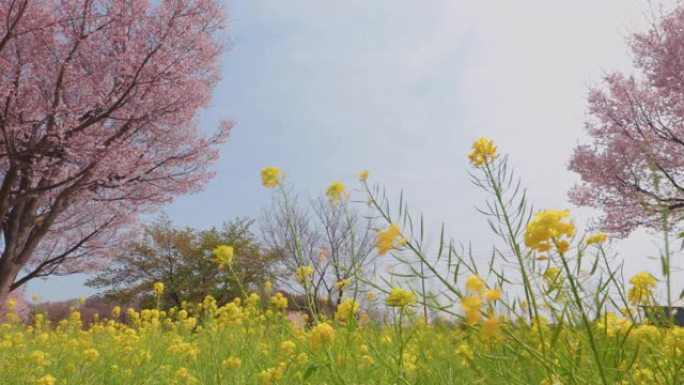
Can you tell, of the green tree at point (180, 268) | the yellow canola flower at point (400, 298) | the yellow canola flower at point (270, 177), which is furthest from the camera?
the green tree at point (180, 268)

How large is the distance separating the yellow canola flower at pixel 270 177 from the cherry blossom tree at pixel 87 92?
7.67m

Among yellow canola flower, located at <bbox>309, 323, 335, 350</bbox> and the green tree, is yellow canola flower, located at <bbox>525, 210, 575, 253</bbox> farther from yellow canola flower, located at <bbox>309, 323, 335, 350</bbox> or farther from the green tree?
the green tree

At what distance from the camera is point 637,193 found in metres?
11.7

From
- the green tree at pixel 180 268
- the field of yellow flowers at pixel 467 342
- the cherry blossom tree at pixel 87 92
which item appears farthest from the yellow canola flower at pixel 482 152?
the green tree at pixel 180 268

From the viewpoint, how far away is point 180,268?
73.2 ft

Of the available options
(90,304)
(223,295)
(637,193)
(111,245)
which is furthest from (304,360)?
(90,304)

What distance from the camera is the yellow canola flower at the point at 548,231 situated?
1083mm

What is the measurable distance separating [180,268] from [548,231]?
22.6m

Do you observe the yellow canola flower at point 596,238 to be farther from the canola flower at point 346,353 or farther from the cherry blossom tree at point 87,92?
the cherry blossom tree at point 87,92

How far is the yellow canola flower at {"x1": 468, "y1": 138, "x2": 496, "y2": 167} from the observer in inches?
75.6

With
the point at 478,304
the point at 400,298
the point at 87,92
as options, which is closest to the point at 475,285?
the point at 478,304

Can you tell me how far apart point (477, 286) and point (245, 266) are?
21557 millimetres

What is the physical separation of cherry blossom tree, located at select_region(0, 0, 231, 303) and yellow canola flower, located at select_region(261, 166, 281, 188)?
7669mm

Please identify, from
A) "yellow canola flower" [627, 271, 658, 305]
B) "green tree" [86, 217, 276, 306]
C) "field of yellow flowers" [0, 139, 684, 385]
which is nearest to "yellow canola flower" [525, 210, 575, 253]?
"field of yellow flowers" [0, 139, 684, 385]
